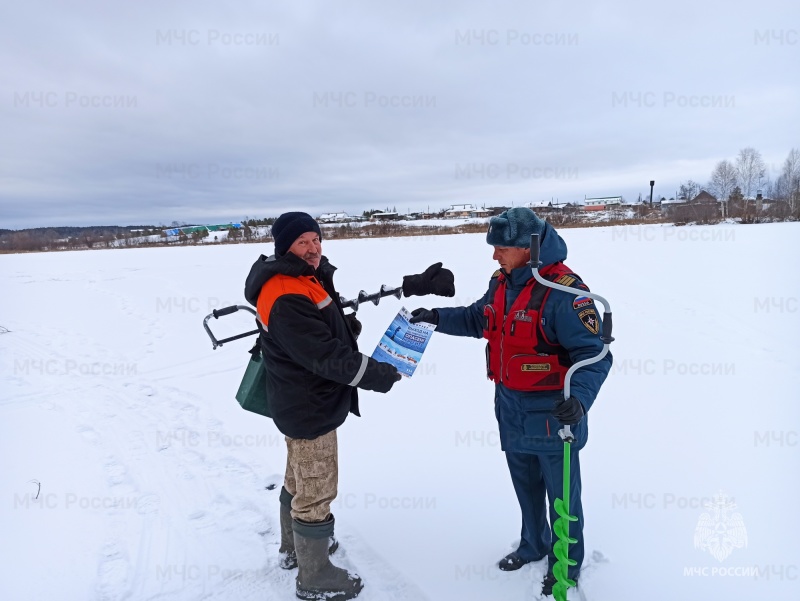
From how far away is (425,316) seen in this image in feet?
8.66

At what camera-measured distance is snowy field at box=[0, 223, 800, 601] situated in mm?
2562

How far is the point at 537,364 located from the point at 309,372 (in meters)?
1.05

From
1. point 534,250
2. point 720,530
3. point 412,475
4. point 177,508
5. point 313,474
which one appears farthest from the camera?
point 412,475

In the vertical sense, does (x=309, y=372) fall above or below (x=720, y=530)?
above

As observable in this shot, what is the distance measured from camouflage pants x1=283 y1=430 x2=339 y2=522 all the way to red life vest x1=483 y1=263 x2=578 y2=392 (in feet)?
3.07

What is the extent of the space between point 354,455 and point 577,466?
2.05m

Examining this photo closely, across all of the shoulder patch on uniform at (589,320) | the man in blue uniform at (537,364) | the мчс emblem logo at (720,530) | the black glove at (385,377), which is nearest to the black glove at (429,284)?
the man in blue uniform at (537,364)

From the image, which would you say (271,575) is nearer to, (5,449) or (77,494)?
(77,494)

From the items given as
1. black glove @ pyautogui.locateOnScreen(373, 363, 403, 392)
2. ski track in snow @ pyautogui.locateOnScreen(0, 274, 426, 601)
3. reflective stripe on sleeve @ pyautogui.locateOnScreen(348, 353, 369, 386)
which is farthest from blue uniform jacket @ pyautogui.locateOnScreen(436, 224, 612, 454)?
ski track in snow @ pyautogui.locateOnScreen(0, 274, 426, 601)

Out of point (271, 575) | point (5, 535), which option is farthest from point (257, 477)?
point (5, 535)

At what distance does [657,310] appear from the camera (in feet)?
25.1

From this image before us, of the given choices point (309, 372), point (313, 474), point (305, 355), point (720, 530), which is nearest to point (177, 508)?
point (313, 474)

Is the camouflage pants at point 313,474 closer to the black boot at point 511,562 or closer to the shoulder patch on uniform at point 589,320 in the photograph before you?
the black boot at point 511,562

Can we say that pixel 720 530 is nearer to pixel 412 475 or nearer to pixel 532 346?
pixel 532 346
